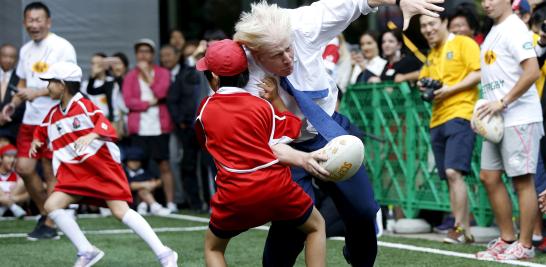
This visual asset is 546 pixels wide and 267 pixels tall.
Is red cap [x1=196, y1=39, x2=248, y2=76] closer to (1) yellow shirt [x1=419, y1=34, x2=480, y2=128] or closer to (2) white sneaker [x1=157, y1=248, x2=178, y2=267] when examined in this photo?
(2) white sneaker [x1=157, y1=248, x2=178, y2=267]

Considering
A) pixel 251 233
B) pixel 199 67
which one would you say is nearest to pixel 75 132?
pixel 251 233

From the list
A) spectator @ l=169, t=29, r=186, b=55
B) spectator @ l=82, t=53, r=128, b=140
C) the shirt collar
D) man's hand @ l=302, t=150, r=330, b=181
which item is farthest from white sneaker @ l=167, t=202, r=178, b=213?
man's hand @ l=302, t=150, r=330, b=181

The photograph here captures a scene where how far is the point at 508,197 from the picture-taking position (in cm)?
869

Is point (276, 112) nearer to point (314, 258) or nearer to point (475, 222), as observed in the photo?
point (314, 258)

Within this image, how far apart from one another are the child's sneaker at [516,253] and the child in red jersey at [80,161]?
268 cm

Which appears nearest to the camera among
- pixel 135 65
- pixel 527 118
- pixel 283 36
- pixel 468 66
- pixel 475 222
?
pixel 283 36

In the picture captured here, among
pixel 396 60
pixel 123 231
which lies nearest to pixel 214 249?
pixel 123 231

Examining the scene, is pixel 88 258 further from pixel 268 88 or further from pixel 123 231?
pixel 123 231

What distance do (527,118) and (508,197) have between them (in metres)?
0.70

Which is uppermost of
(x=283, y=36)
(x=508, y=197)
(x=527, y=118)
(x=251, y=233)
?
(x=283, y=36)

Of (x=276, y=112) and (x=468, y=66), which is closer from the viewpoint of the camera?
(x=276, y=112)

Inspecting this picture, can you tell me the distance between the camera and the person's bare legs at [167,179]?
1319cm

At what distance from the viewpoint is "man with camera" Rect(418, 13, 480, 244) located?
9.34 meters

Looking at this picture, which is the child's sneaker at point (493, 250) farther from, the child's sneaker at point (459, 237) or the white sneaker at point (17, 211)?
the white sneaker at point (17, 211)
